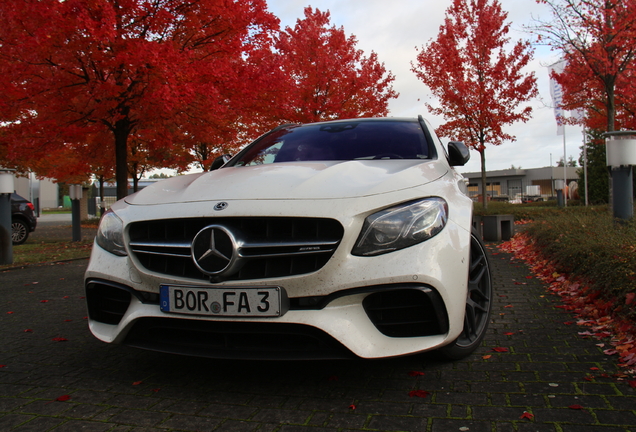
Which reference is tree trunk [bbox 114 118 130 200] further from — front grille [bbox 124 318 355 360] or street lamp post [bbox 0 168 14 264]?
front grille [bbox 124 318 355 360]

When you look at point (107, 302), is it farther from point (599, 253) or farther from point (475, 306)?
point (599, 253)

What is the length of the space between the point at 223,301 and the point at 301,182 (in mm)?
731

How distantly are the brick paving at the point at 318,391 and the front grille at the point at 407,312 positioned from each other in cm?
33

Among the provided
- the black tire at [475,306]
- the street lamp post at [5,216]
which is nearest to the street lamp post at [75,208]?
the street lamp post at [5,216]

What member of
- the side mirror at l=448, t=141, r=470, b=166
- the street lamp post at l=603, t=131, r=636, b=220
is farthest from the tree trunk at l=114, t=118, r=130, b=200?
the street lamp post at l=603, t=131, r=636, b=220

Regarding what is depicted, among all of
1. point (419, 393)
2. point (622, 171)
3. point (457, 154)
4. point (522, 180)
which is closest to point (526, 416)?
point (419, 393)

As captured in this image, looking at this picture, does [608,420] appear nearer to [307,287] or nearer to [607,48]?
[307,287]

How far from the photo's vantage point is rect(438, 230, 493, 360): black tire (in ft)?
9.07

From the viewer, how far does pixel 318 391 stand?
2.52 metres

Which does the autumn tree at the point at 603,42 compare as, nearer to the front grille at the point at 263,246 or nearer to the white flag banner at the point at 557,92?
the white flag banner at the point at 557,92

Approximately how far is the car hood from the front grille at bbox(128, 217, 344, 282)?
15cm

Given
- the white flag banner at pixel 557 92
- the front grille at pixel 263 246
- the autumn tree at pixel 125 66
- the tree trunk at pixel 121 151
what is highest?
the white flag banner at pixel 557 92

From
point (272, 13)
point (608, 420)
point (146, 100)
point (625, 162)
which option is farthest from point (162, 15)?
point (608, 420)

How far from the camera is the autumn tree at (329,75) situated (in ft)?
56.8
